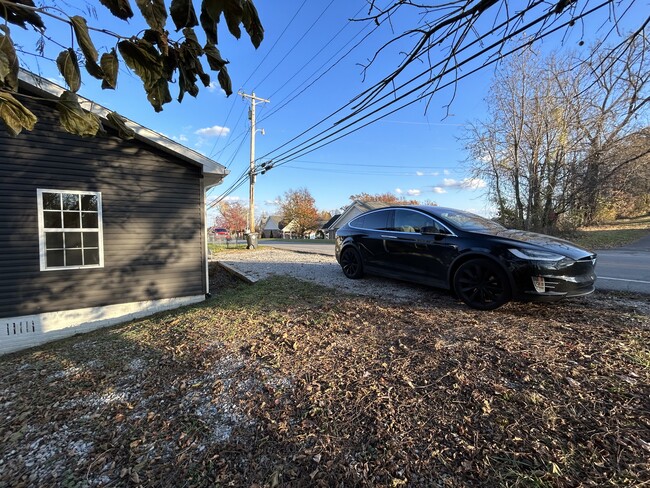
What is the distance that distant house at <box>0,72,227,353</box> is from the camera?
17.9 ft

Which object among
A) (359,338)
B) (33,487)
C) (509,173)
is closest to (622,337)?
(359,338)

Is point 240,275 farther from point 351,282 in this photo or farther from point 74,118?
point 74,118

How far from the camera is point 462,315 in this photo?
12.9ft

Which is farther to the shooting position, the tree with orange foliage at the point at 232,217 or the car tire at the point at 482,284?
the tree with orange foliage at the point at 232,217

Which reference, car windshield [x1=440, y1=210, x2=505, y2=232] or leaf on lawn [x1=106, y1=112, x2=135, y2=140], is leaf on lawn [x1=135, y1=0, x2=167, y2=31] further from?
car windshield [x1=440, y1=210, x2=505, y2=232]

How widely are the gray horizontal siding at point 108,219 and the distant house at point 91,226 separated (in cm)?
2

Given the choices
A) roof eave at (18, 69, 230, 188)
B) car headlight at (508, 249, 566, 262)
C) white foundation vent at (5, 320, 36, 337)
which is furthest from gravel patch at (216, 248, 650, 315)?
white foundation vent at (5, 320, 36, 337)

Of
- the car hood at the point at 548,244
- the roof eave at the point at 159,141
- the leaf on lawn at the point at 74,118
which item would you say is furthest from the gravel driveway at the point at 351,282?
the leaf on lawn at the point at 74,118

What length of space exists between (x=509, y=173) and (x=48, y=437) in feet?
74.4

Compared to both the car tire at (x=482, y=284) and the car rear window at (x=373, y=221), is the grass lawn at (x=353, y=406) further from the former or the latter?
the car rear window at (x=373, y=221)

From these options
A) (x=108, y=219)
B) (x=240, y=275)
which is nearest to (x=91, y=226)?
(x=108, y=219)

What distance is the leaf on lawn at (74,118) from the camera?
4.20ft

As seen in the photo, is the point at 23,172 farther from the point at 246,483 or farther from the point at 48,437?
the point at 246,483

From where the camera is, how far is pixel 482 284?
4.18 metres
